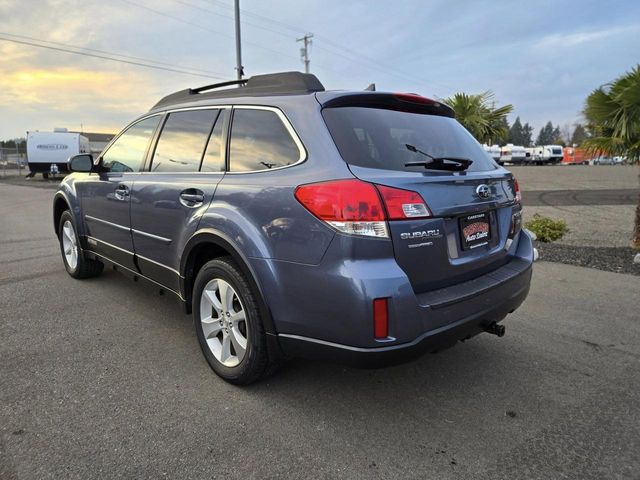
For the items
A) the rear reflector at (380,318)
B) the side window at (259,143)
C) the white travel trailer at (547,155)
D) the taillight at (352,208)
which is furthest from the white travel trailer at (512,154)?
the rear reflector at (380,318)

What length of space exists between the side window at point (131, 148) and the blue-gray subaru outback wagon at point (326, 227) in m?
0.40

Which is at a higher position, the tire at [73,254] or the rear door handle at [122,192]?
the rear door handle at [122,192]

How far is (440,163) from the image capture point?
2.60 m

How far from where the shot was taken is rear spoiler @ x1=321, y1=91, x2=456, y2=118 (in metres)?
2.69

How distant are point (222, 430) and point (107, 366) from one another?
1205 millimetres

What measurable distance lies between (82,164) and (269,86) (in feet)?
8.49

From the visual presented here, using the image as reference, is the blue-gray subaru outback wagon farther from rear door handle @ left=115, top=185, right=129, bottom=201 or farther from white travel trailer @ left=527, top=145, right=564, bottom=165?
white travel trailer @ left=527, top=145, right=564, bottom=165

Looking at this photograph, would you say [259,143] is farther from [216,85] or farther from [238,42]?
[238,42]

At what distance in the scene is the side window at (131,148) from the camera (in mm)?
3972

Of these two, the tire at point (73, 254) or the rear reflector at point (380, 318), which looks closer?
the rear reflector at point (380, 318)

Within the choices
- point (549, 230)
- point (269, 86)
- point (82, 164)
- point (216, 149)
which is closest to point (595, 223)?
point (549, 230)

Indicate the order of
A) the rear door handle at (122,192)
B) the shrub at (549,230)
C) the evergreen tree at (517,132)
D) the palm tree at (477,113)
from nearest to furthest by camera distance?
the rear door handle at (122,192) < the shrub at (549,230) < the palm tree at (477,113) < the evergreen tree at (517,132)

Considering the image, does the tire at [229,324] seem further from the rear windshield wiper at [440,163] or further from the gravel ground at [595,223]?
the gravel ground at [595,223]

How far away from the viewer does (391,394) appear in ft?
9.49
